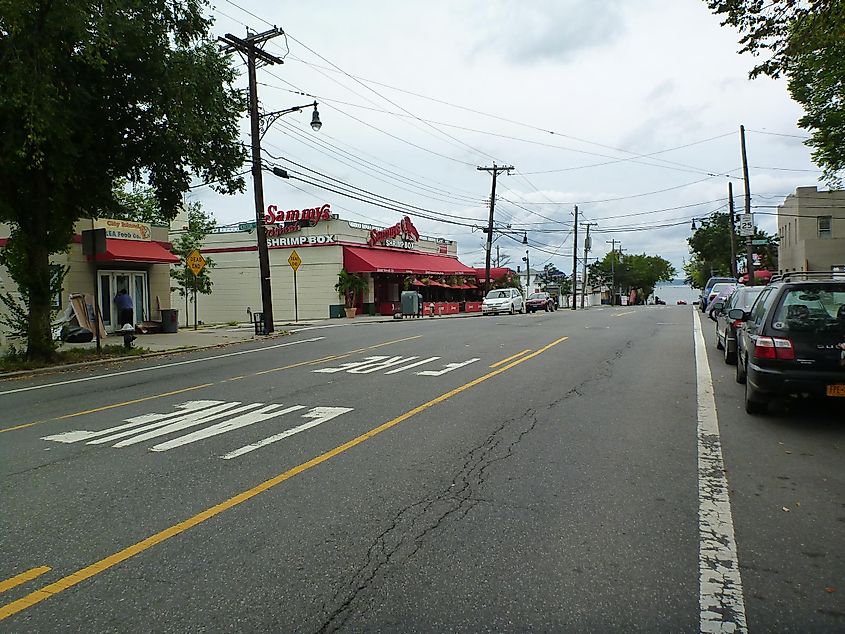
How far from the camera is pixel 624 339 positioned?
62.0 feet

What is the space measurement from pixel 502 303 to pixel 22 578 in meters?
39.2

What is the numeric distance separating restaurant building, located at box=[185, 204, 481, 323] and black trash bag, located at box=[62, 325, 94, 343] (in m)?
18.0

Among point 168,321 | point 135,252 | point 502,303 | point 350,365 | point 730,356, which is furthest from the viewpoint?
point 502,303

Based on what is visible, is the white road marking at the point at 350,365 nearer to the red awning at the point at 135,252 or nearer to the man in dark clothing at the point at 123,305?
the man in dark clothing at the point at 123,305

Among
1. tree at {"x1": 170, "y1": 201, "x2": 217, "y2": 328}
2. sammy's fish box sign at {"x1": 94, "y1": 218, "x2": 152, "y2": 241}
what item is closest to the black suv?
sammy's fish box sign at {"x1": 94, "y1": 218, "x2": 152, "y2": 241}

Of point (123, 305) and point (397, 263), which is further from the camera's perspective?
point (397, 263)

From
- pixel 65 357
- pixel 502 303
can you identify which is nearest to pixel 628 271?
pixel 502 303

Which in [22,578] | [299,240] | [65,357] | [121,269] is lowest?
[22,578]

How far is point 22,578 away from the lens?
3844 millimetres

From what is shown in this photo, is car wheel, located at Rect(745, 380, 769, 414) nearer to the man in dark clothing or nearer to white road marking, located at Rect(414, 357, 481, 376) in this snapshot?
white road marking, located at Rect(414, 357, 481, 376)

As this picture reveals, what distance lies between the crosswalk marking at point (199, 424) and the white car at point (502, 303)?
110ft

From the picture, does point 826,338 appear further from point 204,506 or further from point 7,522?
point 7,522

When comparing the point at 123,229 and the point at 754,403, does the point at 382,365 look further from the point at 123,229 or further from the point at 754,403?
the point at 123,229

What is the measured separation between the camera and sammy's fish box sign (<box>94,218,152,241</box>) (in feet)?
79.2
